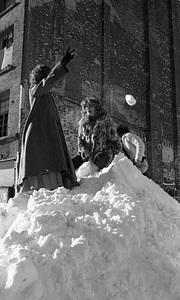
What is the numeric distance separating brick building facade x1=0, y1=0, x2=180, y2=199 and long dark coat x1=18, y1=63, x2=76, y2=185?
7.26 meters

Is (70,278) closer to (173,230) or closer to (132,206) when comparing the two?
(132,206)

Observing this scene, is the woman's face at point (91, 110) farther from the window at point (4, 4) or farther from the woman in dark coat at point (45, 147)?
the window at point (4, 4)

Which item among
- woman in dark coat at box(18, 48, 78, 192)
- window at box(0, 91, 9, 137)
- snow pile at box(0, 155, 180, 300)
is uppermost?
window at box(0, 91, 9, 137)

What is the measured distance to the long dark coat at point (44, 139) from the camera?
3.44m

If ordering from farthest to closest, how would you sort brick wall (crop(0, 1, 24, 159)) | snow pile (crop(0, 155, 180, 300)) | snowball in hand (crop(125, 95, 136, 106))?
snowball in hand (crop(125, 95, 136, 106))
brick wall (crop(0, 1, 24, 159))
snow pile (crop(0, 155, 180, 300))

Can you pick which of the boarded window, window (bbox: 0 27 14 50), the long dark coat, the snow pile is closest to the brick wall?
window (bbox: 0 27 14 50)

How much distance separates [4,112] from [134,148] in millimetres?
8273

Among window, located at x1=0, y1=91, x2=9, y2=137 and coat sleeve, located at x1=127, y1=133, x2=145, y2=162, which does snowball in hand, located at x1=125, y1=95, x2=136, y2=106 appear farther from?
coat sleeve, located at x1=127, y1=133, x2=145, y2=162

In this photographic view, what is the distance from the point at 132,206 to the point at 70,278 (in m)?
1.12

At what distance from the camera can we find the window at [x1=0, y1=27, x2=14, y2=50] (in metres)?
12.5

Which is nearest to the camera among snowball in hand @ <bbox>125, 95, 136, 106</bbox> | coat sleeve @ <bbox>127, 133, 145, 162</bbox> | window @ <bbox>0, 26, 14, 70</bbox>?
coat sleeve @ <bbox>127, 133, 145, 162</bbox>

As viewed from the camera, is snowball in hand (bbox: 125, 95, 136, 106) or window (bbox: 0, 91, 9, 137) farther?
snowball in hand (bbox: 125, 95, 136, 106)

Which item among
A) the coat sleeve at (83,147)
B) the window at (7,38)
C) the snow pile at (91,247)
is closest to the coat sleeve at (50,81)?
the coat sleeve at (83,147)

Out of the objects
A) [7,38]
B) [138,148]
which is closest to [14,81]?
[7,38]
